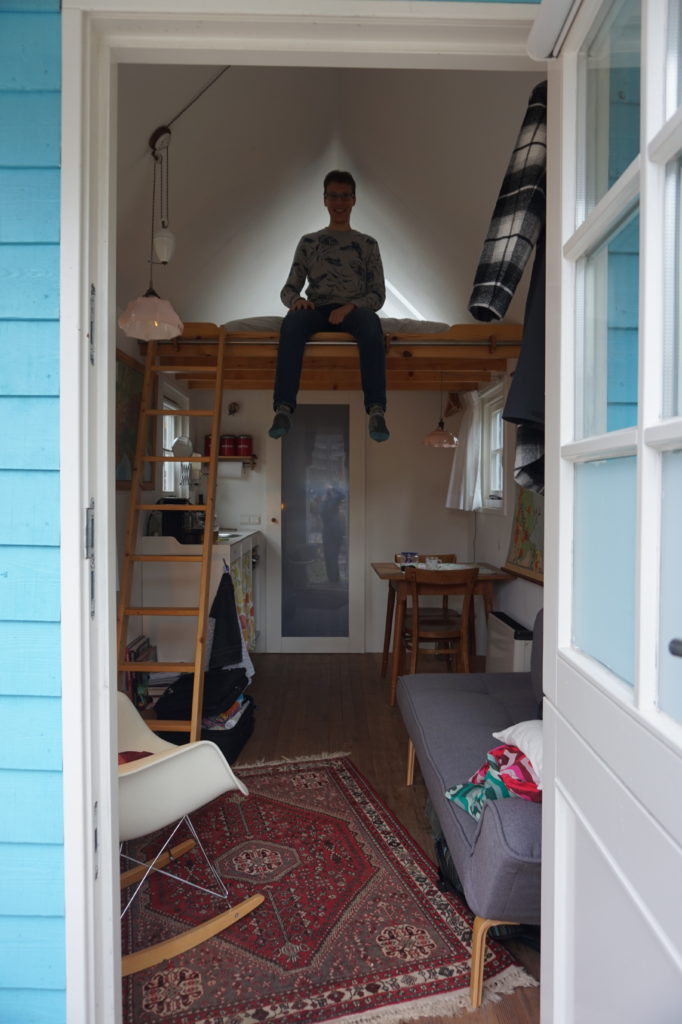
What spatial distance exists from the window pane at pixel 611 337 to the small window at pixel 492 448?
3773 millimetres

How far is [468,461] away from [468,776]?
3.46 metres

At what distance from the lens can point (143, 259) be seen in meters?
3.65

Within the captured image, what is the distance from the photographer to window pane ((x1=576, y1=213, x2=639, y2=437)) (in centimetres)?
93

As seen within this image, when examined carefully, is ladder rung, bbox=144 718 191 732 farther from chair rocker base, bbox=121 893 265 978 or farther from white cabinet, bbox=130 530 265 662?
chair rocker base, bbox=121 893 265 978

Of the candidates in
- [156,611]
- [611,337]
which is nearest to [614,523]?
[611,337]

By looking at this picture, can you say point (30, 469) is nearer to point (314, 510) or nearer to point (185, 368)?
point (185, 368)

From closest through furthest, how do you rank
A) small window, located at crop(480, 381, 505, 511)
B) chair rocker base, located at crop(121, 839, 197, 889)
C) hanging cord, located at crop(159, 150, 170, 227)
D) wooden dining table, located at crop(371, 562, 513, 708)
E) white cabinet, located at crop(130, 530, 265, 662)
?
chair rocker base, located at crop(121, 839, 197, 889), hanging cord, located at crop(159, 150, 170, 227), white cabinet, located at crop(130, 530, 265, 662), wooden dining table, located at crop(371, 562, 513, 708), small window, located at crop(480, 381, 505, 511)

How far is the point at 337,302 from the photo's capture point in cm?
379

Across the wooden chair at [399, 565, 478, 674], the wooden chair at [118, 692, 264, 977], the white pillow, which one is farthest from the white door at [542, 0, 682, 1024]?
the wooden chair at [399, 565, 478, 674]

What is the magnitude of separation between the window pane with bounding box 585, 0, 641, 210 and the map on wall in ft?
A: 9.20

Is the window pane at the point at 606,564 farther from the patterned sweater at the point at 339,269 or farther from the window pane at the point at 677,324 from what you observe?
the patterned sweater at the point at 339,269

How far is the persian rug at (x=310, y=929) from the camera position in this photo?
183 cm

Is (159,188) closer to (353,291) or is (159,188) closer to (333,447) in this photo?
(353,291)

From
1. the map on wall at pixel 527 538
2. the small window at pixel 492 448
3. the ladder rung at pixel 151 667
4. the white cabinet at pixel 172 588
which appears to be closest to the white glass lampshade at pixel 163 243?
the white cabinet at pixel 172 588
